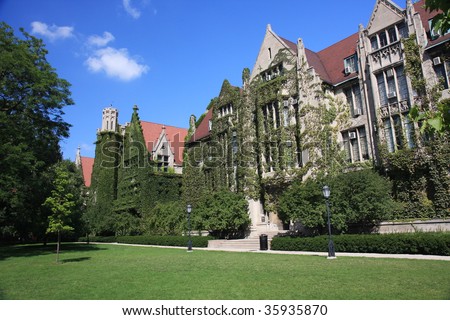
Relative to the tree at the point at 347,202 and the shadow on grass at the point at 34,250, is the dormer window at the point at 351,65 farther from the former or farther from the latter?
the shadow on grass at the point at 34,250

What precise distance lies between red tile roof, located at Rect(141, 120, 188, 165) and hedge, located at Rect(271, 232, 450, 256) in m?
27.5

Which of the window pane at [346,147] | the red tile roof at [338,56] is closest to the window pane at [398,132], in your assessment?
the window pane at [346,147]

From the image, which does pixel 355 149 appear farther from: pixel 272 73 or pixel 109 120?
pixel 109 120

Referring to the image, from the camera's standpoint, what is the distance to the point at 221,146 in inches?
1400

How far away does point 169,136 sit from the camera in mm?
50688

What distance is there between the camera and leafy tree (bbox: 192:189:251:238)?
2862 cm

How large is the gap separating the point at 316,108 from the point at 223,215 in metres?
11.9

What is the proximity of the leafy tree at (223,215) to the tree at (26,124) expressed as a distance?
12973 mm

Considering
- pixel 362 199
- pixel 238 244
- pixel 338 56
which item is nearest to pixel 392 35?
pixel 338 56

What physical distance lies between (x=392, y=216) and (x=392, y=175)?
2932mm

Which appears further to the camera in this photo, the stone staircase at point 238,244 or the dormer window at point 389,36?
the stone staircase at point 238,244

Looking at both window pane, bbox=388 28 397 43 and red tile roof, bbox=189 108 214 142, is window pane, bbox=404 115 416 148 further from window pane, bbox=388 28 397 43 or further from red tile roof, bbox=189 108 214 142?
red tile roof, bbox=189 108 214 142

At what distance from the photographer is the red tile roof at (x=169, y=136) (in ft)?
154
